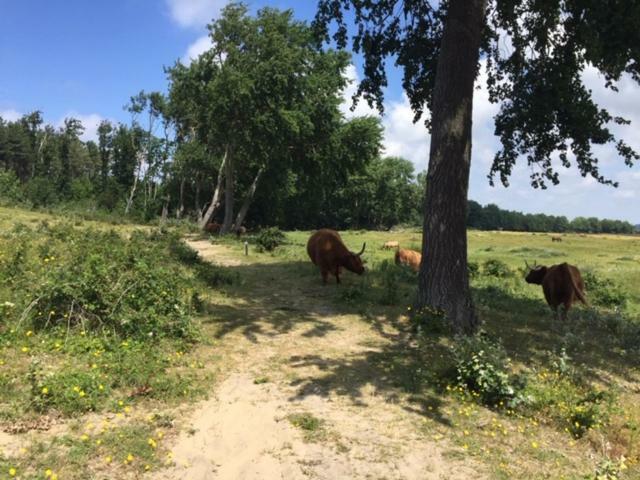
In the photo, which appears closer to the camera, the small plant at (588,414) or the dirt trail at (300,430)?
the dirt trail at (300,430)

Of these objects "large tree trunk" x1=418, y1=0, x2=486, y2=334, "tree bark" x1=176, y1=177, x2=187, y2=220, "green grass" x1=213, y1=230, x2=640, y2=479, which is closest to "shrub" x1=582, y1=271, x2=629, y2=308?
"green grass" x1=213, y1=230, x2=640, y2=479

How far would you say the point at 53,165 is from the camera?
10019cm

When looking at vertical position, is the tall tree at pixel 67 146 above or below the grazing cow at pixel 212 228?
above

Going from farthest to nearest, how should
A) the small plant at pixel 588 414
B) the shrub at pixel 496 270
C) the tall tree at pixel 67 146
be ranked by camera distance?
the tall tree at pixel 67 146, the shrub at pixel 496 270, the small plant at pixel 588 414

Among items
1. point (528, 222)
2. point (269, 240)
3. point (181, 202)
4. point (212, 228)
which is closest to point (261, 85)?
point (269, 240)

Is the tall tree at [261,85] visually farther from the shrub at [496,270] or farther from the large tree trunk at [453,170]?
the large tree trunk at [453,170]

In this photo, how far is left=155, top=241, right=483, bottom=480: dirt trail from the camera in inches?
219

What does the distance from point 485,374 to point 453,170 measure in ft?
15.7

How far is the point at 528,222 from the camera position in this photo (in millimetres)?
140375

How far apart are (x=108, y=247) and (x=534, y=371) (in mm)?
9407

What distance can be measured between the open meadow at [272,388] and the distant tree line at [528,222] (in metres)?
125

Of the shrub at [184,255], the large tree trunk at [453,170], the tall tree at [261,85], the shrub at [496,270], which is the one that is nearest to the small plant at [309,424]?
the large tree trunk at [453,170]

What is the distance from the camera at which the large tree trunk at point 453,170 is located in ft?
35.2

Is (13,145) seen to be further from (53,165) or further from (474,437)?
(474,437)
